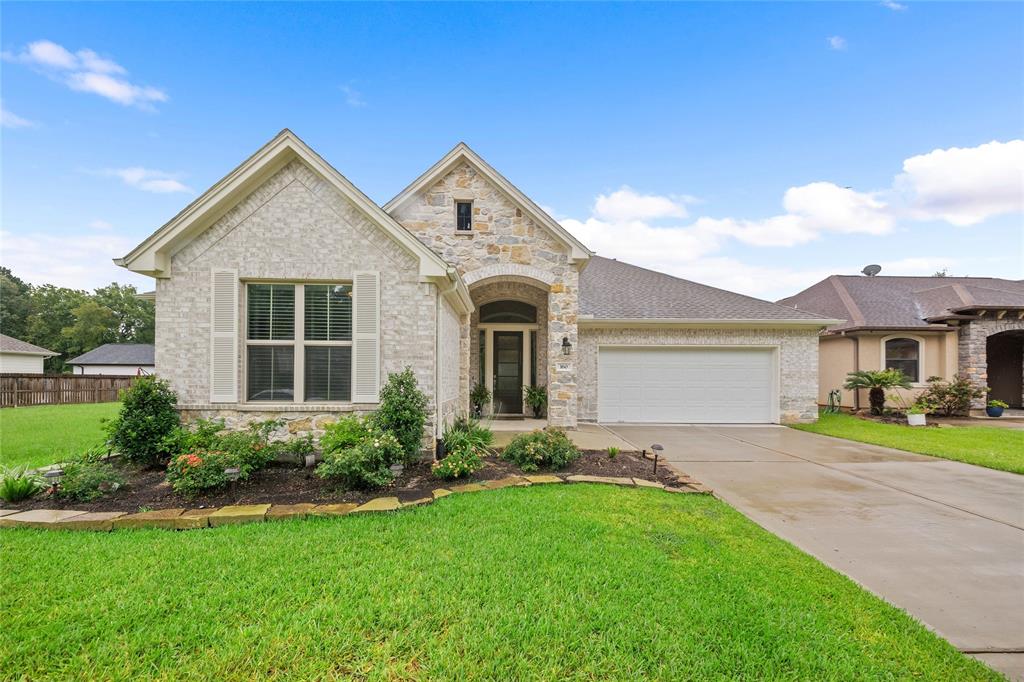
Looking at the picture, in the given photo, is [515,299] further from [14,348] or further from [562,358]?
[14,348]

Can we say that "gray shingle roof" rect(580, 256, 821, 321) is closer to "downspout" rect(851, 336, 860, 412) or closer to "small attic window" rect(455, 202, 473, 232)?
"downspout" rect(851, 336, 860, 412)

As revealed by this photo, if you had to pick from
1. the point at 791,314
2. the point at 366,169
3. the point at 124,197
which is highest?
the point at 366,169

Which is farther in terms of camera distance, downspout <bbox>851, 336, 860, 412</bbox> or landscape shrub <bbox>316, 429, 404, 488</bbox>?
downspout <bbox>851, 336, 860, 412</bbox>

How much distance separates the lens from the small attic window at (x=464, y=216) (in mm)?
9766

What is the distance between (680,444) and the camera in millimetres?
8898

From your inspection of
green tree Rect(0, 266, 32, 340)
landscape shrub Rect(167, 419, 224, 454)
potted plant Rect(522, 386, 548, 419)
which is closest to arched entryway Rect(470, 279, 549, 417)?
potted plant Rect(522, 386, 548, 419)

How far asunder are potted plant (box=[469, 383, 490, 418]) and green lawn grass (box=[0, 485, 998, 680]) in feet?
24.2

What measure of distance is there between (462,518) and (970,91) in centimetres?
1372

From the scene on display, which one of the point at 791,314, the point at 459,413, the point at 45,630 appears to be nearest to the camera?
the point at 45,630

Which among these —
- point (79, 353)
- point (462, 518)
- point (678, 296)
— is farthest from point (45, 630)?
point (79, 353)

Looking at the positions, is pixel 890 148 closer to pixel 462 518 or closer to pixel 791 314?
pixel 791 314

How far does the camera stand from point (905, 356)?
14.3 m

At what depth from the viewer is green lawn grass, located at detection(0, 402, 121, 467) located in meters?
7.00

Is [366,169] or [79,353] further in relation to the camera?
[79,353]
